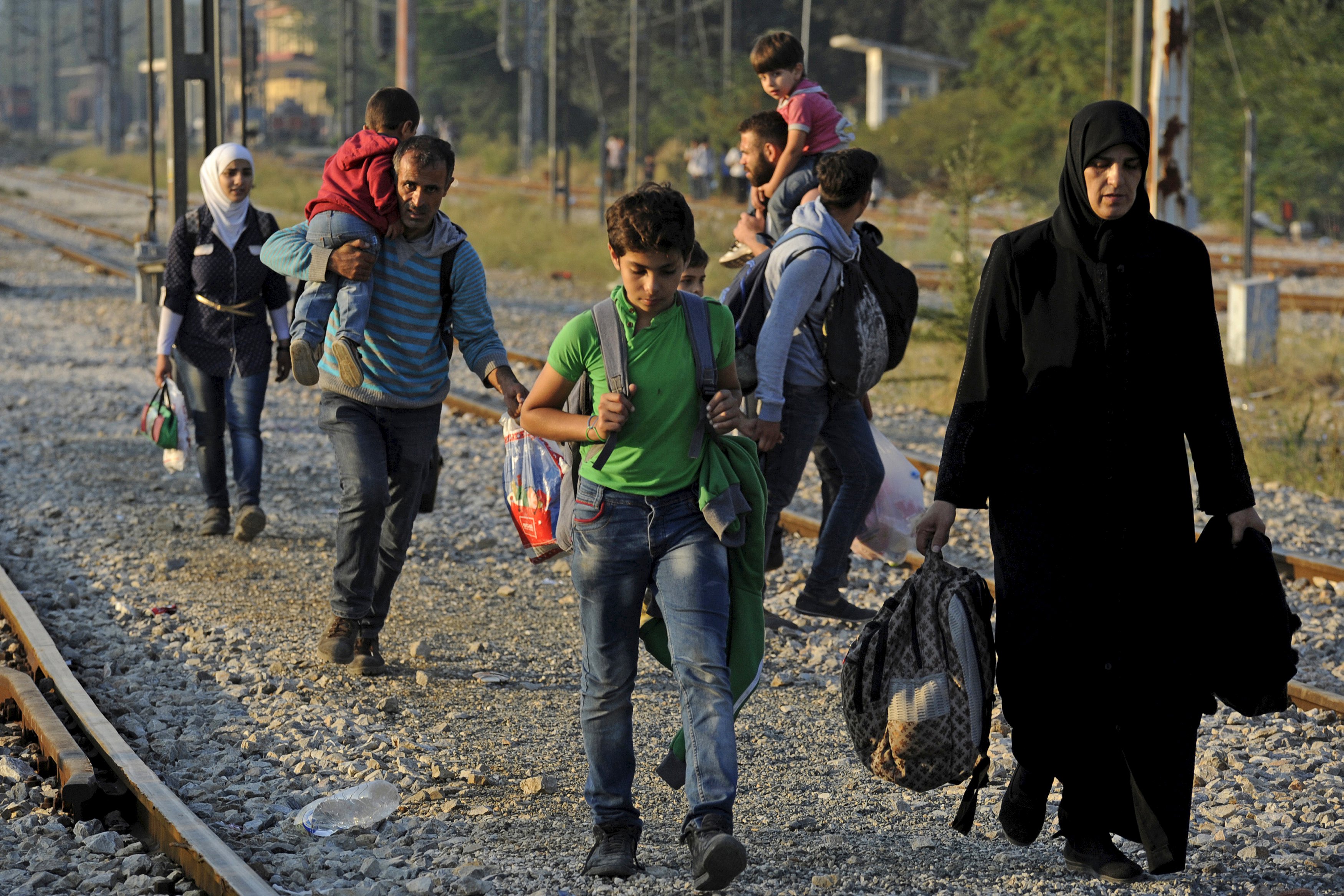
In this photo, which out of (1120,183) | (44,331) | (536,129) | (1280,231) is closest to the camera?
(1120,183)

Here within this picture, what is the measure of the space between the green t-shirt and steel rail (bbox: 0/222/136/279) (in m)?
20.8

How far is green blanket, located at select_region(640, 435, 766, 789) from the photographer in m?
4.14

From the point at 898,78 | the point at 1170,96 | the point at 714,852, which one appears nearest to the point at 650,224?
the point at 714,852

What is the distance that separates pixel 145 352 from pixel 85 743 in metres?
11.6

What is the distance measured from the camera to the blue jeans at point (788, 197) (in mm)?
7051

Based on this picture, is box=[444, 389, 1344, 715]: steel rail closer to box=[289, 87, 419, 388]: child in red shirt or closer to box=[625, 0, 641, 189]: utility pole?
box=[289, 87, 419, 388]: child in red shirt

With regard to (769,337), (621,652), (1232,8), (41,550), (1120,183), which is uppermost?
(1232,8)

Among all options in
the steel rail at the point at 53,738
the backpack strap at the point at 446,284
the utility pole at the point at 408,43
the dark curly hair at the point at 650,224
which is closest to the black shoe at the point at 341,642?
the steel rail at the point at 53,738

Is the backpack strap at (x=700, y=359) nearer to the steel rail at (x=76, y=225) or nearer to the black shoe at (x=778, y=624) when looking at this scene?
the black shoe at (x=778, y=624)

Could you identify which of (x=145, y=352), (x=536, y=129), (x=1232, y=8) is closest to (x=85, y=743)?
(x=145, y=352)

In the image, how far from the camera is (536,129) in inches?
2275

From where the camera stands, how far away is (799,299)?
19.6 feet

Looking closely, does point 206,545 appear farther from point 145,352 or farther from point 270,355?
point 145,352

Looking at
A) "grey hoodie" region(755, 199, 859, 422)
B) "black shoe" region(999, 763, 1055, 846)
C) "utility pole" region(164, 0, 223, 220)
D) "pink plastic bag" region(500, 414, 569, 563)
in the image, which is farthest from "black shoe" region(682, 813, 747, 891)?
"utility pole" region(164, 0, 223, 220)
